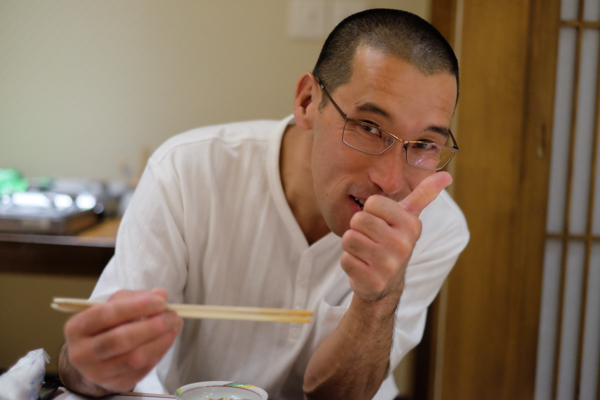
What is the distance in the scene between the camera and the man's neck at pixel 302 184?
4.09 ft

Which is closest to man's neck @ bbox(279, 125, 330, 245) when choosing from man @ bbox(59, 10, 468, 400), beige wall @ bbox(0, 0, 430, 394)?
man @ bbox(59, 10, 468, 400)

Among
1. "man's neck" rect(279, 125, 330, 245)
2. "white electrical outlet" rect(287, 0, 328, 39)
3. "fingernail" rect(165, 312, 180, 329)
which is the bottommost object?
"fingernail" rect(165, 312, 180, 329)

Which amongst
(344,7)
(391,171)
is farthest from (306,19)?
(391,171)

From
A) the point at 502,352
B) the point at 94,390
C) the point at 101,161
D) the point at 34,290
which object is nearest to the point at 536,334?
the point at 502,352

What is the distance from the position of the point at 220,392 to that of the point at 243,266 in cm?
51

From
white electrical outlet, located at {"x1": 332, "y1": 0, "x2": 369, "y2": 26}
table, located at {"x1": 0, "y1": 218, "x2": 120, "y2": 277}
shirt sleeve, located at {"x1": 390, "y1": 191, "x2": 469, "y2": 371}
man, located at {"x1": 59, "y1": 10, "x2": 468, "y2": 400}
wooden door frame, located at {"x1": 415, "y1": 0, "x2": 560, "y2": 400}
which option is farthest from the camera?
white electrical outlet, located at {"x1": 332, "y1": 0, "x2": 369, "y2": 26}

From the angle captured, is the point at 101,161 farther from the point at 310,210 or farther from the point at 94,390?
the point at 94,390

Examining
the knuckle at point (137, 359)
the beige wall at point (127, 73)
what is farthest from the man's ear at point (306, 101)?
the beige wall at point (127, 73)

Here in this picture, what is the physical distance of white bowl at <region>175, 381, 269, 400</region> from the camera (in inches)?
29.8

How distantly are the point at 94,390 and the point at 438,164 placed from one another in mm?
817

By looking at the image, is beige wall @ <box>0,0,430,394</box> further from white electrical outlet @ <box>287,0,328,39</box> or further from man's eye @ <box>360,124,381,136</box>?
man's eye @ <box>360,124,381,136</box>

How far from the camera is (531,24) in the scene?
1.89 meters

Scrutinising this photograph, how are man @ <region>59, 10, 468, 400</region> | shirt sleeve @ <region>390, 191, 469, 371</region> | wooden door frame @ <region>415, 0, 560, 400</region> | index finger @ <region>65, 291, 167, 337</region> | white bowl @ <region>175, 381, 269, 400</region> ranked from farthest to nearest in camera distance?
1. wooden door frame @ <region>415, 0, 560, 400</region>
2. shirt sleeve @ <region>390, 191, 469, 371</region>
3. man @ <region>59, 10, 468, 400</region>
4. white bowl @ <region>175, 381, 269, 400</region>
5. index finger @ <region>65, 291, 167, 337</region>

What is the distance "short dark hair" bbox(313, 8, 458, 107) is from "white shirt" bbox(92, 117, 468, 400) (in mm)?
272
